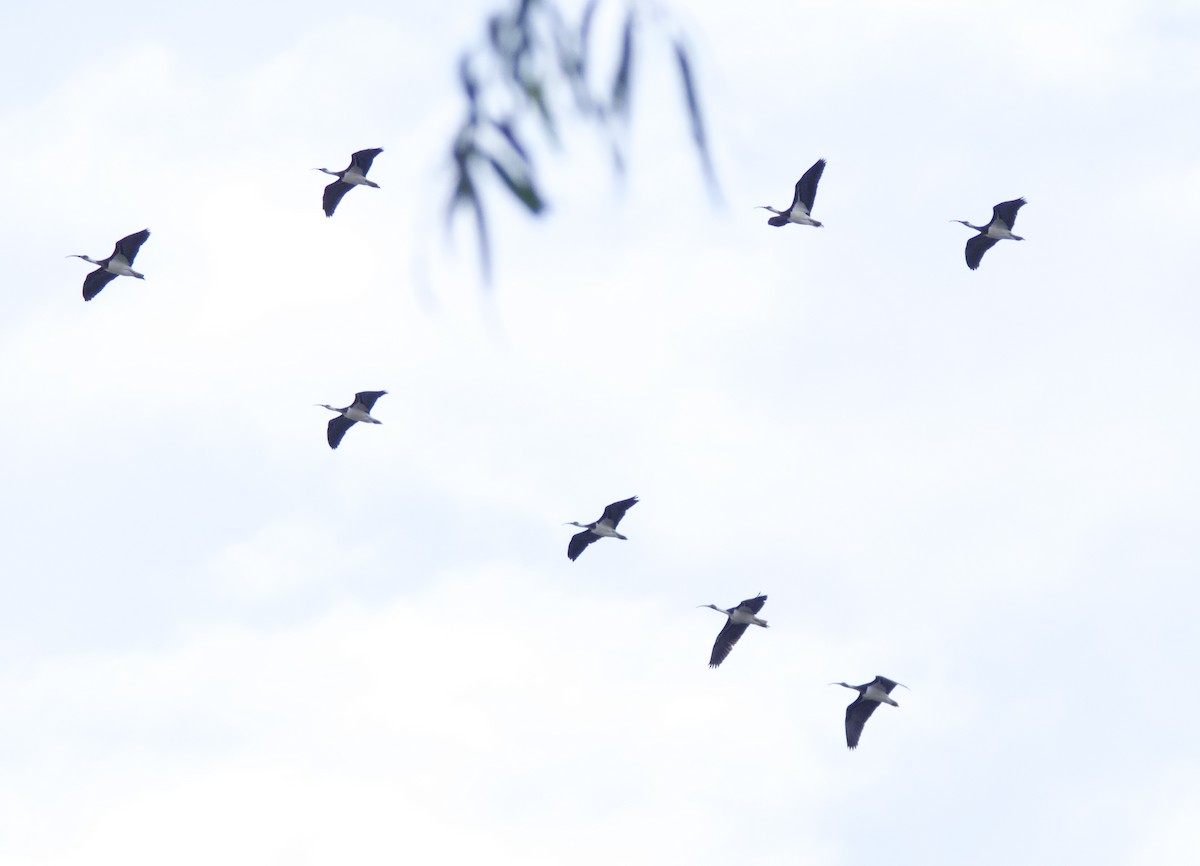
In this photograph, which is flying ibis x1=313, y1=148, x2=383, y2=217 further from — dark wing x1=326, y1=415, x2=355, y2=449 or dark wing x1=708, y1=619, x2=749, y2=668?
dark wing x1=708, y1=619, x2=749, y2=668

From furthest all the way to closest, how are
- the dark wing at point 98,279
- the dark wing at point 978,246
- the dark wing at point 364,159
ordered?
the dark wing at point 978,246, the dark wing at point 98,279, the dark wing at point 364,159

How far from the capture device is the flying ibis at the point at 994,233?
114 ft

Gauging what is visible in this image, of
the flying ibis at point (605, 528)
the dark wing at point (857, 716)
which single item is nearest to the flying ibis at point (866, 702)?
the dark wing at point (857, 716)

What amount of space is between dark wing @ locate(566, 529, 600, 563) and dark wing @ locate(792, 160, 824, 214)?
22.2 ft

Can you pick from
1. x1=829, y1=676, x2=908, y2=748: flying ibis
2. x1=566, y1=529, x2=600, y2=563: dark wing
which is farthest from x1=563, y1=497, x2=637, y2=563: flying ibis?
x1=829, y1=676, x2=908, y2=748: flying ibis

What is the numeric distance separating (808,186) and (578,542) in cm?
746

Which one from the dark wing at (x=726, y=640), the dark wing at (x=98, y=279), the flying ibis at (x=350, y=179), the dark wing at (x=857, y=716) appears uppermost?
the flying ibis at (x=350, y=179)

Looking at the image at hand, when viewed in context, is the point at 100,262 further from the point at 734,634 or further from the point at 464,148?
the point at 464,148

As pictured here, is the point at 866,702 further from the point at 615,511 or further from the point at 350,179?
the point at 350,179

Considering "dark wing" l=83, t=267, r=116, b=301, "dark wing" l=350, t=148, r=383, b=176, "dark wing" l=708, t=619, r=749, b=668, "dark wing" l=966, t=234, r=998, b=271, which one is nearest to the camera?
"dark wing" l=350, t=148, r=383, b=176

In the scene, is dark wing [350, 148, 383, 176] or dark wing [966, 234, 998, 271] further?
dark wing [966, 234, 998, 271]

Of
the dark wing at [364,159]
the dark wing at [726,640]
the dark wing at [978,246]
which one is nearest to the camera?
the dark wing at [364,159]

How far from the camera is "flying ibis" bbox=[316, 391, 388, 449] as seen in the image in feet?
116

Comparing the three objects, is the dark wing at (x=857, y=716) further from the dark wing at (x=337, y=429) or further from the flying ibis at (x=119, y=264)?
the flying ibis at (x=119, y=264)
